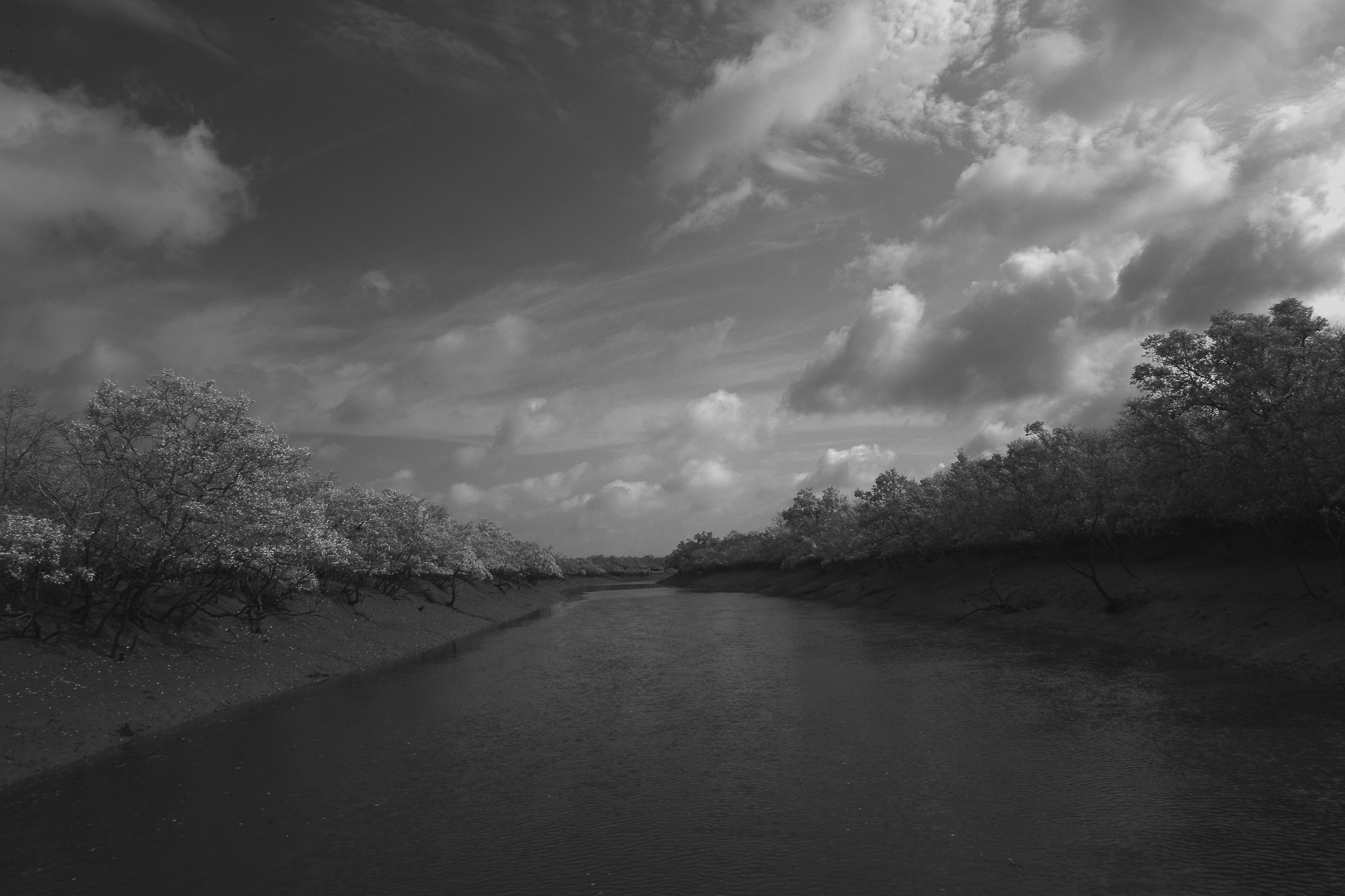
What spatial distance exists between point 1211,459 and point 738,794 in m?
32.8

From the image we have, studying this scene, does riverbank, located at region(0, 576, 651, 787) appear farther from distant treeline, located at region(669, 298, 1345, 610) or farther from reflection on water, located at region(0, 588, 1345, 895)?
distant treeline, located at region(669, 298, 1345, 610)

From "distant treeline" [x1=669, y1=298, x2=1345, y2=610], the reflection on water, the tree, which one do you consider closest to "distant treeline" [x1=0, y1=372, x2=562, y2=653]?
the tree

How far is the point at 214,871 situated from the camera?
685 inches

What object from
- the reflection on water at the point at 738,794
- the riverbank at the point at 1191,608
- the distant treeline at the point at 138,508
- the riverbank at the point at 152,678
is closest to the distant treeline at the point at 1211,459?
the riverbank at the point at 1191,608

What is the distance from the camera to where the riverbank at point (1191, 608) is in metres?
34.8

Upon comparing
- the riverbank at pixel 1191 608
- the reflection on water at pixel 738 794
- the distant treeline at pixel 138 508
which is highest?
the distant treeline at pixel 138 508

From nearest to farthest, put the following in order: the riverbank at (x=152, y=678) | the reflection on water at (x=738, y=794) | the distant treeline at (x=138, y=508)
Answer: the reflection on water at (x=738, y=794) < the riverbank at (x=152, y=678) < the distant treeline at (x=138, y=508)

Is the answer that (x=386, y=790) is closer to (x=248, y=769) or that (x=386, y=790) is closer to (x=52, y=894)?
(x=248, y=769)

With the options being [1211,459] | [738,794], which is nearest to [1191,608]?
[1211,459]

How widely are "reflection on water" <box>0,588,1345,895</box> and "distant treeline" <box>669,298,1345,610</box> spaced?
10016 mm

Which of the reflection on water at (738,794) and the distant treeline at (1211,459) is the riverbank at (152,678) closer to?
the reflection on water at (738,794)

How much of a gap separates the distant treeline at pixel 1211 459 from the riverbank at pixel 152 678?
50409 mm

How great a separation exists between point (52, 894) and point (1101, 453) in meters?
62.8

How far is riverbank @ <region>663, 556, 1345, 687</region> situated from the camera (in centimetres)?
3475
